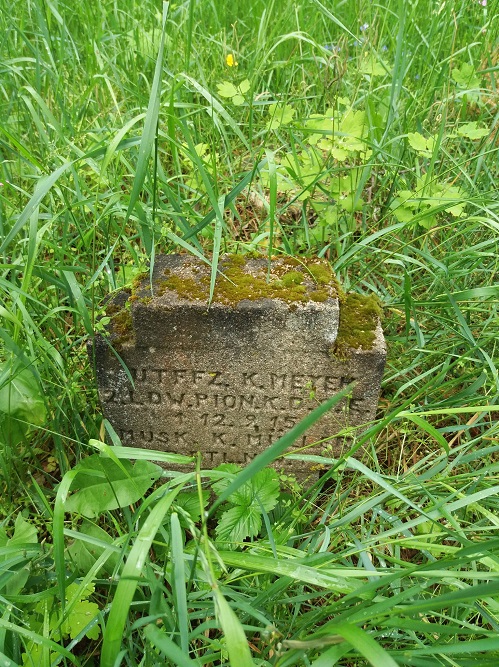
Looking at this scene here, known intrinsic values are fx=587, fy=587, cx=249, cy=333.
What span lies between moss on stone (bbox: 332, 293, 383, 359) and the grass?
0.13m

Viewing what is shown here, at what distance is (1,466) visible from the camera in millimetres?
1776

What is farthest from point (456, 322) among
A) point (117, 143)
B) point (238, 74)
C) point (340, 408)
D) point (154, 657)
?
point (238, 74)

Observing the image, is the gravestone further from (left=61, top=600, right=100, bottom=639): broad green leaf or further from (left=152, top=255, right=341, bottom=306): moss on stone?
(left=61, top=600, right=100, bottom=639): broad green leaf

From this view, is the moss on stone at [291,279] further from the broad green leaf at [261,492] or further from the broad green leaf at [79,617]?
the broad green leaf at [79,617]

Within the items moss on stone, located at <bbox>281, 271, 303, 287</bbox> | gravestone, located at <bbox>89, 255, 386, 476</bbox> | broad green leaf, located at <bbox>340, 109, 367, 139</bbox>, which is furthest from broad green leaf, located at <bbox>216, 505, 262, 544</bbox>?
broad green leaf, located at <bbox>340, 109, 367, 139</bbox>

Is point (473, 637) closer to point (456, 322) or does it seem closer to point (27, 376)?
point (456, 322)

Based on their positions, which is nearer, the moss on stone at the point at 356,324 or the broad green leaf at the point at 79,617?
the broad green leaf at the point at 79,617

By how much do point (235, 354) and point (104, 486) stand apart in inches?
21.4

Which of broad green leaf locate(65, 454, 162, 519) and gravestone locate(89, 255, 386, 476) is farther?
gravestone locate(89, 255, 386, 476)

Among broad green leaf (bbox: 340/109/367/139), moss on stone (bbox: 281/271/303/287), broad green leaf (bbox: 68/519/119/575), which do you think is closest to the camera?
broad green leaf (bbox: 68/519/119/575)

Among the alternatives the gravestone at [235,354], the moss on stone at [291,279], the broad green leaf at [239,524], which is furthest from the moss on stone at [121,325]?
the broad green leaf at [239,524]

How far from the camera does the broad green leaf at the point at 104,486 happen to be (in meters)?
1.63

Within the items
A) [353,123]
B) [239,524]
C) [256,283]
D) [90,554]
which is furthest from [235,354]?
[353,123]

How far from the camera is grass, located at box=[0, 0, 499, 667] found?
125 cm
